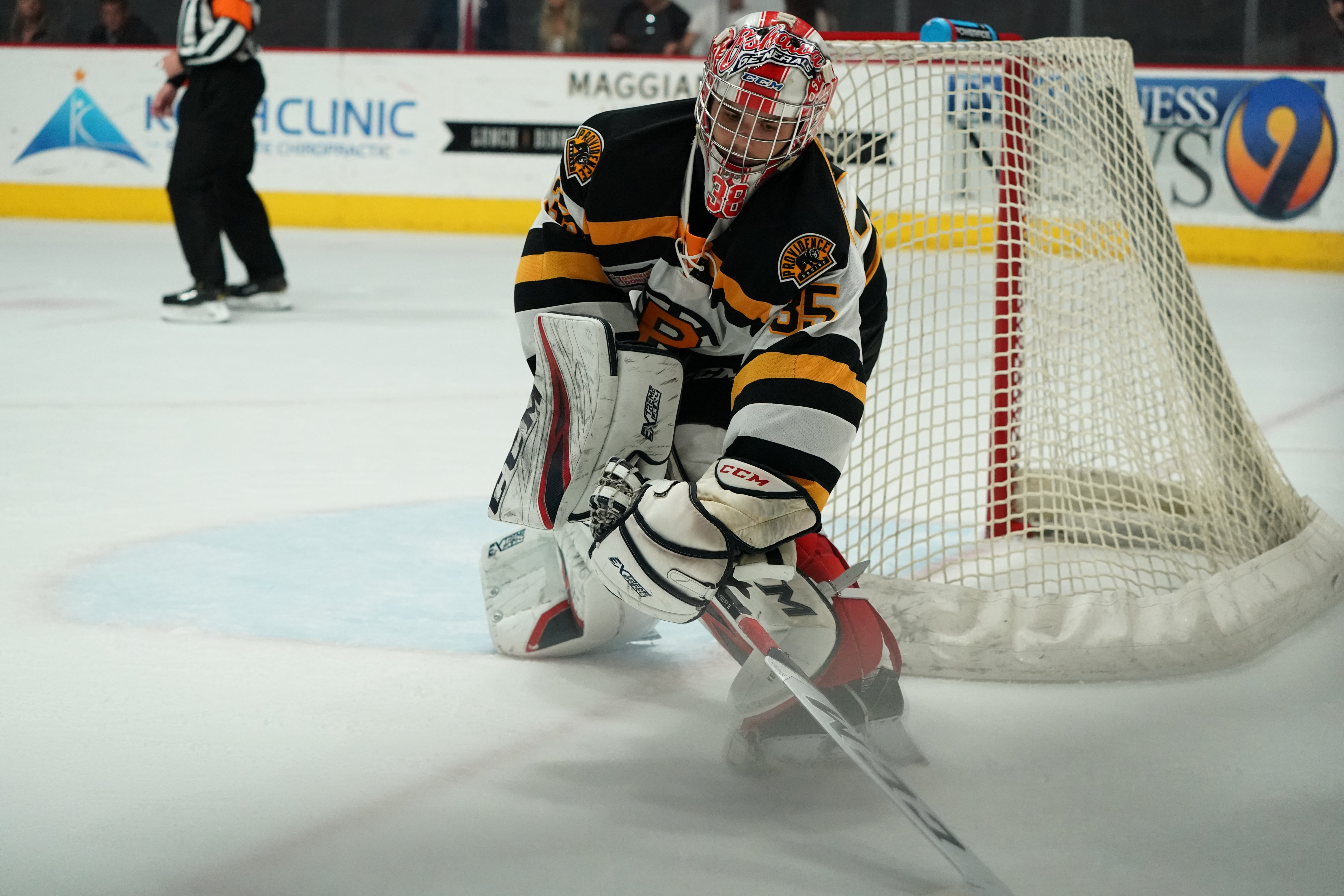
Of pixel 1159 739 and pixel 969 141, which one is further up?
pixel 969 141

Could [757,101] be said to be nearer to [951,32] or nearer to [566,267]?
[566,267]

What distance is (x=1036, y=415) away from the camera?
2.18 metres

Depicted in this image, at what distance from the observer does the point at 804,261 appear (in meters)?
1.39

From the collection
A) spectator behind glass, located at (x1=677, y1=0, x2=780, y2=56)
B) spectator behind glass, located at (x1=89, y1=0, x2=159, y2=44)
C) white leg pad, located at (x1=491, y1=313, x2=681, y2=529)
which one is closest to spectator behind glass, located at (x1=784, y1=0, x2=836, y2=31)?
spectator behind glass, located at (x1=677, y1=0, x2=780, y2=56)

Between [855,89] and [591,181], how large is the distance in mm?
709

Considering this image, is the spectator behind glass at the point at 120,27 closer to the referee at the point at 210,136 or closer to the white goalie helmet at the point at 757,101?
the referee at the point at 210,136

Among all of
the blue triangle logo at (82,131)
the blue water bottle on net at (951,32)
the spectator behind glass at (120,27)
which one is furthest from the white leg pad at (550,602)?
the spectator behind glass at (120,27)

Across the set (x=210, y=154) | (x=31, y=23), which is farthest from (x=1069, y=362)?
(x=31, y=23)

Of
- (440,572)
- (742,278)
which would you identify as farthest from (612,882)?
(440,572)

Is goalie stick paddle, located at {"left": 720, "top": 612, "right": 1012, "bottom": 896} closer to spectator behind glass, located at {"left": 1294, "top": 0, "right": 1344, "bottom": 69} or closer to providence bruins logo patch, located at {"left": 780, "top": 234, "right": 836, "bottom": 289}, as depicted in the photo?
providence bruins logo patch, located at {"left": 780, "top": 234, "right": 836, "bottom": 289}

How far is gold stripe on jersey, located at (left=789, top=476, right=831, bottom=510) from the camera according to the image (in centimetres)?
138

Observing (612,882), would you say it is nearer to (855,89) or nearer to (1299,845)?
(1299,845)

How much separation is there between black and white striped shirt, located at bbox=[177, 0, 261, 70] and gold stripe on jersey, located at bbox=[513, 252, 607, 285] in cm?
336

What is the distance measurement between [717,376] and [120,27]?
284 inches
